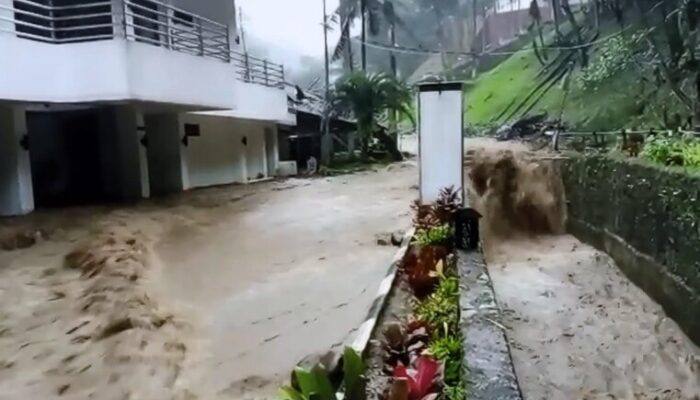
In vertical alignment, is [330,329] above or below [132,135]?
below

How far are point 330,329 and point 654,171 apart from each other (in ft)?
15.3

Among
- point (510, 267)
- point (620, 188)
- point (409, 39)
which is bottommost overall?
point (510, 267)

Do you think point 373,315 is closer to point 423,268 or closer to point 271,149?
point 423,268

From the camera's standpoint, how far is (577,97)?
85.6 ft

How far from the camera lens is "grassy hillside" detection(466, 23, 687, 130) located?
1973cm

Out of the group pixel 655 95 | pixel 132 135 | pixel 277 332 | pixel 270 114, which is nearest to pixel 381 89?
pixel 270 114

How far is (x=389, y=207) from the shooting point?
13.0 meters

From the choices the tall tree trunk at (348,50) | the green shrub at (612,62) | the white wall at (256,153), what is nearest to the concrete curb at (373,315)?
the white wall at (256,153)

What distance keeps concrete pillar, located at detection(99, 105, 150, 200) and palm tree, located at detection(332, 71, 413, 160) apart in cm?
1029

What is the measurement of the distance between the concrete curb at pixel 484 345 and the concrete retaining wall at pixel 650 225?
282 cm

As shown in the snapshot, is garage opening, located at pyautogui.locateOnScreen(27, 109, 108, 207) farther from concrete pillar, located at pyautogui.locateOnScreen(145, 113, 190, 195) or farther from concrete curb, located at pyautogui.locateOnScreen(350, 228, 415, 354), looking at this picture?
concrete curb, located at pyautogui.locateOnScreen(350, 228, 415, 354)

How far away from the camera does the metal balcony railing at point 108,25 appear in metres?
10.6

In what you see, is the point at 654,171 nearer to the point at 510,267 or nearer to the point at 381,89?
the point at 510,267

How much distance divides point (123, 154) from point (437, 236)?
10.2 m
